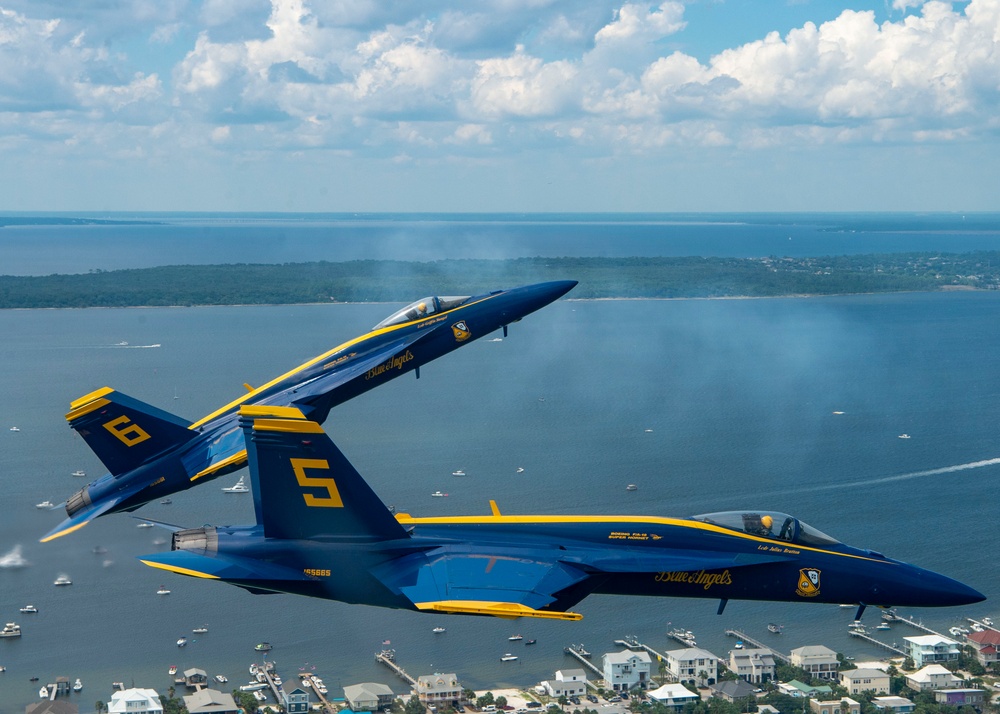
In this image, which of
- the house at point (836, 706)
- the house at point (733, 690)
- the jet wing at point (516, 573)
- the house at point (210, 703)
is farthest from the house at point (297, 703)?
the jet wing at point (516, 573)

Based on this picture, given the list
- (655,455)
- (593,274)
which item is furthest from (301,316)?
(655,455)

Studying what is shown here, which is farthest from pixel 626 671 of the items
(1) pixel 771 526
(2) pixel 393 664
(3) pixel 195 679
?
(1) pixel 771 526

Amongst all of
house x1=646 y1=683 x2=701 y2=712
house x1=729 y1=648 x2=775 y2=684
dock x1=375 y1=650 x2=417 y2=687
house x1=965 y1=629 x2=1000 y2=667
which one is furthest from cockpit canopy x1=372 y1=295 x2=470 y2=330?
house x1=965 y1=629 x2=1000 y2=667

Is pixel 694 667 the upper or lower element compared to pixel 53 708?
lower

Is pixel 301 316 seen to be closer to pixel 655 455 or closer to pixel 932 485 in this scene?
pixel 655 455

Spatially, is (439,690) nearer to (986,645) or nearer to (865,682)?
(865,682)

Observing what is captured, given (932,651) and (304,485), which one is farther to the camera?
(932,651)

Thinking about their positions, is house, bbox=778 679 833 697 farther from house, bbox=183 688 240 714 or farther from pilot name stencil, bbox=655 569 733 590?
pilot name stencil, bbox=655 569 733 590
